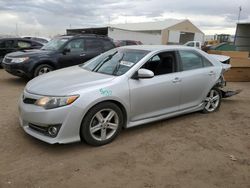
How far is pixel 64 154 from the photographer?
3996 mm

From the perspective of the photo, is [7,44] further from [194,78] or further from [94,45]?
[194,78]

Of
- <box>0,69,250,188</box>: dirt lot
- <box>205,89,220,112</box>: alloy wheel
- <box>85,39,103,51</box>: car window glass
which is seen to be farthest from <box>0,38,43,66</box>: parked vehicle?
<box>205,89,220,112</box>: alloy wheel

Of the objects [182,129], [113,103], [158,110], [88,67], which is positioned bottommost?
[182,129]

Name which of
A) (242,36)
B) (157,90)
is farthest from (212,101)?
(242,36)

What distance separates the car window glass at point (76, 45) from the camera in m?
9.39

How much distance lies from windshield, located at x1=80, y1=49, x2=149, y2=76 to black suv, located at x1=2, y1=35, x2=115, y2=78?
3.82 m

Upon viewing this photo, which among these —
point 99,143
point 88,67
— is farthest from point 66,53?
point 99,143

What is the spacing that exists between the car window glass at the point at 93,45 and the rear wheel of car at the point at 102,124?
19.1 feet

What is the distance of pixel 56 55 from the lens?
904 centimetres

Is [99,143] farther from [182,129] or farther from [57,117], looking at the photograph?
[182,129]

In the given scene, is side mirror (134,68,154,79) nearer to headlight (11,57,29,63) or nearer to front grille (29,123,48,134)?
front grille (29,123,48,134)

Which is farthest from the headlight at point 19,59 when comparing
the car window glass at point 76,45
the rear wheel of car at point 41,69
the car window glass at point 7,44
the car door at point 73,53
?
the car window glass at point 7,44

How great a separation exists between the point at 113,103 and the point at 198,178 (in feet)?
5.39

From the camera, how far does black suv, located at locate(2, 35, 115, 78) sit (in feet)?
28.2
